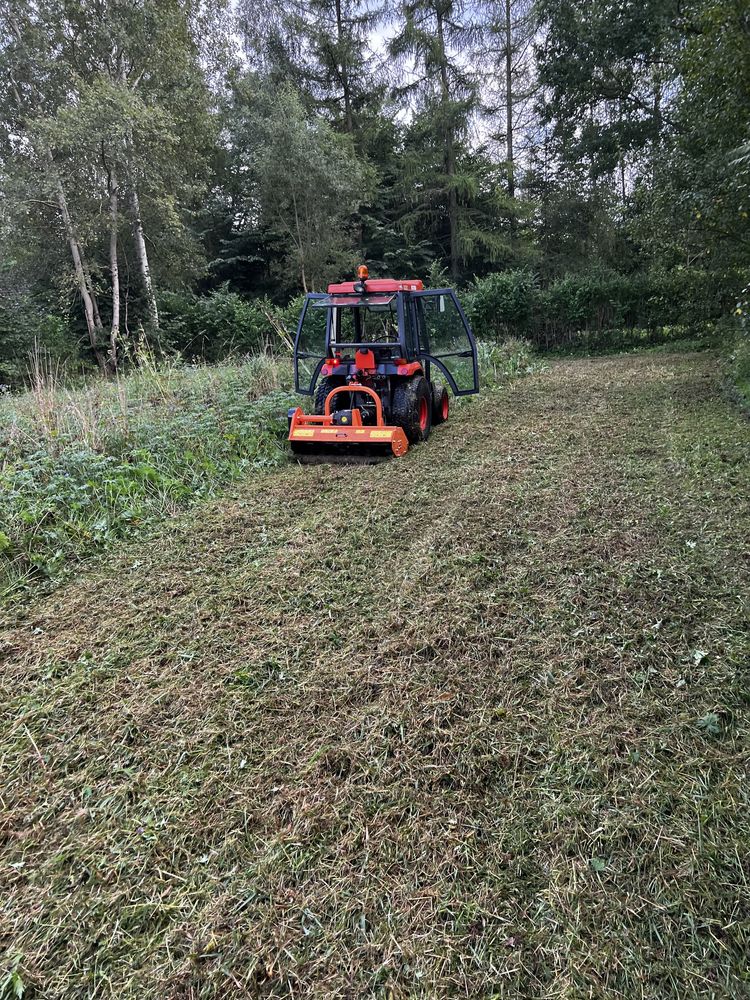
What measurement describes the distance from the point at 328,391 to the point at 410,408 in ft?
3.16

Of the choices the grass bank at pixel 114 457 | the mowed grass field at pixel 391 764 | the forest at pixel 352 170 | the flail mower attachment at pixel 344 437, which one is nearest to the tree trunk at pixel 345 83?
the forest at pixel 352 170

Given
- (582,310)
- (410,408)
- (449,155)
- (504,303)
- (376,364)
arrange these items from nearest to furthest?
(410,408) < (376,364) < (582,310) < (504,303) < (449,155)

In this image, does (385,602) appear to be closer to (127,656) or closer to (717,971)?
(127,656)

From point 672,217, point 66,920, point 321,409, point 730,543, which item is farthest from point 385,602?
point 672,217

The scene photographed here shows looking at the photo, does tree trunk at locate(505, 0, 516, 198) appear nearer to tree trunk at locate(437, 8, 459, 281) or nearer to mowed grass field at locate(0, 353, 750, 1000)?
tree trunk at locate(437, 8, 459, 281)

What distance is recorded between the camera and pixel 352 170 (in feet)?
55.8

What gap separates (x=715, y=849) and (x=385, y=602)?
1691 millimetres

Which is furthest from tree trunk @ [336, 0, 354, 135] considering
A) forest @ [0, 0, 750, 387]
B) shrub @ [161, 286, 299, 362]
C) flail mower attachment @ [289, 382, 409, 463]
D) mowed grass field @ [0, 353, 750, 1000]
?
mowed grass field @ [0, 353, 750, 1000]

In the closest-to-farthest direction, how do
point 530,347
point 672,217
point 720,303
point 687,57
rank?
point 687,57 → point 672,217 → point 720,303 → point 530,347

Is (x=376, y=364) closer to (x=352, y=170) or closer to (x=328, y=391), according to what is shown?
(x=328, y=391)

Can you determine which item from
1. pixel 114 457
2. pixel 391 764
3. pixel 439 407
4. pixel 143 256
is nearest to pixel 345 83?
pixel 143 256

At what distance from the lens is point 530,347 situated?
16.0 m

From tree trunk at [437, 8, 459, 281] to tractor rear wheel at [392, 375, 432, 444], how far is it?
16.9m

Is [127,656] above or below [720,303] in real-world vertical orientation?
below
